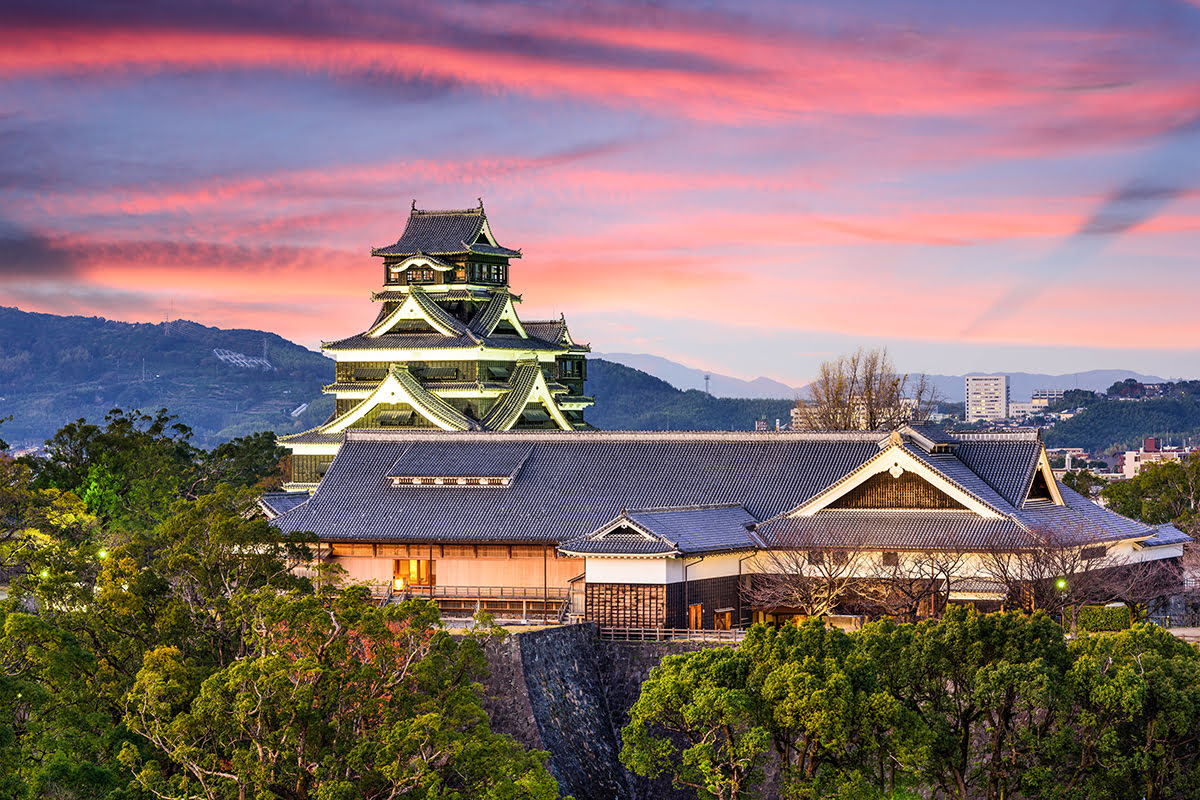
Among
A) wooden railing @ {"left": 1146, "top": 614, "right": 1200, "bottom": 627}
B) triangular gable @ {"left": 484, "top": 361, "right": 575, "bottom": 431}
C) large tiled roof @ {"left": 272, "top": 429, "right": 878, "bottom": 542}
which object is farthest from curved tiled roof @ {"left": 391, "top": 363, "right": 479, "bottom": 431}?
wooden railing @ {"left": 1146, "top": 614, "right": 1200, "bottom": 627}

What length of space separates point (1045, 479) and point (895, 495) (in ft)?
16.4

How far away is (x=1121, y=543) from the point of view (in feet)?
154

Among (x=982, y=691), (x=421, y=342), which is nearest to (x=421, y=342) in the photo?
(x=421, y=342)

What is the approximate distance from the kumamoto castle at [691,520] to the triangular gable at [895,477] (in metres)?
0.06

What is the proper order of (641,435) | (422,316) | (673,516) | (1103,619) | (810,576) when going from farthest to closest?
(422,316), (641,435), (673,516), (810,576), (1103,619)

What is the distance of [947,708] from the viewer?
3331 centimetres

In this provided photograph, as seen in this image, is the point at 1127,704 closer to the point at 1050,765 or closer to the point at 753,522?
the point at 1050,765

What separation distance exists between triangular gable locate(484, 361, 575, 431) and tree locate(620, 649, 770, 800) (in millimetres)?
34645

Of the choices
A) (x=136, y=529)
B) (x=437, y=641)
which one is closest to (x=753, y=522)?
(x=437, y=641)

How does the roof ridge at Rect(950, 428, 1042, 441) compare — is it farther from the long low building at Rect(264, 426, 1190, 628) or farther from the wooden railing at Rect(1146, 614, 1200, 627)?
the wooden railing at Rect(1146, 614, 1200, 627)

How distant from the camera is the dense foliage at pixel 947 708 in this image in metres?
32.2

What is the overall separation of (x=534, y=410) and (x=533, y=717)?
34459 mm

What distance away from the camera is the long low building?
4362cm

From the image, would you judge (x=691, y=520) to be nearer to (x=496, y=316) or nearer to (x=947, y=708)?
(x=947, y=708)
